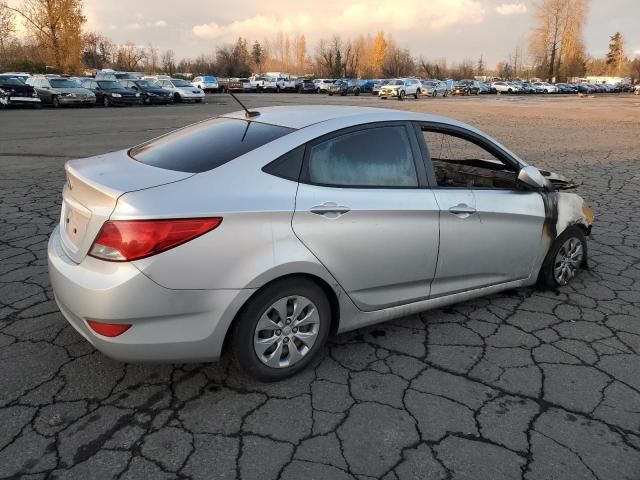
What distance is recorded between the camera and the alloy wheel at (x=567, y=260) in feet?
14.0

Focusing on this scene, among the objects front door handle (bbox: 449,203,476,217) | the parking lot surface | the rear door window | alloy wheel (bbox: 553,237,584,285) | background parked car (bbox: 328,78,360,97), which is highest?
background parked car (bbox: 328,78,360,97)

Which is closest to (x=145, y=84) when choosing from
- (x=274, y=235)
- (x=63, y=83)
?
(x=63, y=83)

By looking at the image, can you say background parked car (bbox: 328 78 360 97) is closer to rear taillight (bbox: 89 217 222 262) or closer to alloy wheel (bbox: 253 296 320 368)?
A: alloy wheel (bbox: 253 296 320 368)

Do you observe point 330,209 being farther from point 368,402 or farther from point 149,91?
point 149,91

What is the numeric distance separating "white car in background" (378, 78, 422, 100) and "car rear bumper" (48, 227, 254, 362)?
4140 cm

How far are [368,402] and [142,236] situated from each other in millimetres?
1504

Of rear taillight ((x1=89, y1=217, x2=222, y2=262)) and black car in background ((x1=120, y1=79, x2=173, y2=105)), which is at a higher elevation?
black car in background ((x1=120, y1=79, x2=173, y2=105))

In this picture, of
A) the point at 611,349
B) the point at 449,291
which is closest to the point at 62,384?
the point at 449,291

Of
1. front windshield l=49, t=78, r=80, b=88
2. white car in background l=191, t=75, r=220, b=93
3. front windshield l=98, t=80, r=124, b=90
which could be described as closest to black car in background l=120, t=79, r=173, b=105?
front windshield l=98, t=80, r=124, b=90

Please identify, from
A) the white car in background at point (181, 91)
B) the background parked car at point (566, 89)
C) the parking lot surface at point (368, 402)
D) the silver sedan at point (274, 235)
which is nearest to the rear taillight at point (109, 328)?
the silver sedan at point (274, 235)

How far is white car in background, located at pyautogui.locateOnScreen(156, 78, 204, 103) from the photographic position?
31750mm

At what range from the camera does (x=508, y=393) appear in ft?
9.48

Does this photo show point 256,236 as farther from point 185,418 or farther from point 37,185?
point 37,185

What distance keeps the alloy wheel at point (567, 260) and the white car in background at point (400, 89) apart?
39.1 m
